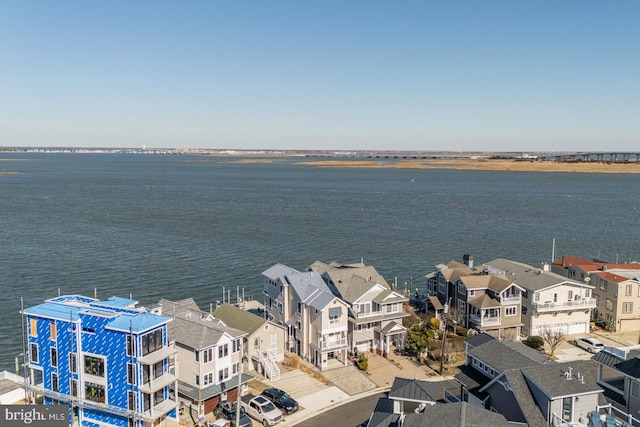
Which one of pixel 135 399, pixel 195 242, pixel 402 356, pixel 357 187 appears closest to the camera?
pixel 135 399

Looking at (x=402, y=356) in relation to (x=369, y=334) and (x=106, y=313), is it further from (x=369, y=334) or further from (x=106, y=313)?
(x=106, y=313)

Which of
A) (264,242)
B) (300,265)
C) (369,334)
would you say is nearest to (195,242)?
(264,242)

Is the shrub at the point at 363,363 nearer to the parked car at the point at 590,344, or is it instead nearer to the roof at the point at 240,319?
the roof at the point at 240,319

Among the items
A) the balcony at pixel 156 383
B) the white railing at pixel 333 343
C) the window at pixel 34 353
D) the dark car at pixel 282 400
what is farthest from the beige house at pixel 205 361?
the window at pixel 34 353

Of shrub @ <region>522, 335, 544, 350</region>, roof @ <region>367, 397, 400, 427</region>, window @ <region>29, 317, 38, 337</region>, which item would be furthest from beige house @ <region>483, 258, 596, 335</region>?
window @ <region>29, 317, 38, 337</region>

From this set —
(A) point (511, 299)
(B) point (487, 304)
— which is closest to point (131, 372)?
(B) point (487, 304)

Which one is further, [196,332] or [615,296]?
[615,296]

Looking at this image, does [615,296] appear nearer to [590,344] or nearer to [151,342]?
[590,344]
